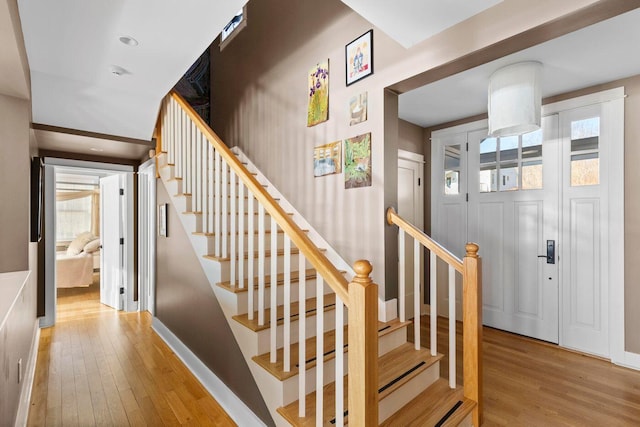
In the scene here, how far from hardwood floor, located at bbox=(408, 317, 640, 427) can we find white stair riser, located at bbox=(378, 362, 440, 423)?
15.9 inches

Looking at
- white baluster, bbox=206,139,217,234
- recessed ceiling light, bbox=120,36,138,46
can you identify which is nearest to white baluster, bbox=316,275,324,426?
white baluster, bbox=206,139,217,234

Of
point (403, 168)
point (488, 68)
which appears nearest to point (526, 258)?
point (403, 168)

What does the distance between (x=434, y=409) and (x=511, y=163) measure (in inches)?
108

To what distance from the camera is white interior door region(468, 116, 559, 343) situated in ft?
10.2

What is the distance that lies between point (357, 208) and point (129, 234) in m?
3.41

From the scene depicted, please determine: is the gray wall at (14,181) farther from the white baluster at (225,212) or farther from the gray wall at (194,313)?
the white baluster at (225,212)

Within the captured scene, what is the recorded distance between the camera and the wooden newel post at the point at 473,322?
6.22ft

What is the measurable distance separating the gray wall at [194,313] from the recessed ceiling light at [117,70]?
4.09 ft

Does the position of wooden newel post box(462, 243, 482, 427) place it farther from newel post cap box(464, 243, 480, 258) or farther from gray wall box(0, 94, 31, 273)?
gray wall box(0, 94, 31, 273)

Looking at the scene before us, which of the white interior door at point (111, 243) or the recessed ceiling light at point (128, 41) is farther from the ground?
the recessed ceiling light at point (128, 41)

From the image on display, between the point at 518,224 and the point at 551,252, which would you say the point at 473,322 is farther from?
the point at 518,224

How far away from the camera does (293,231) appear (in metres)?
1.52

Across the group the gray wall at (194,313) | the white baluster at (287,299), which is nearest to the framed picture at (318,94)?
the white baluster at (287,299)

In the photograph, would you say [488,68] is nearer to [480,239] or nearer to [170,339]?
[480,239]
